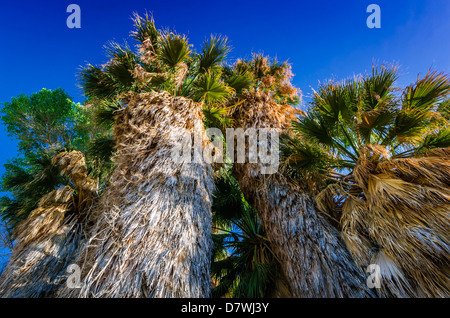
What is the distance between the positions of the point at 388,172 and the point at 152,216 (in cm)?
390

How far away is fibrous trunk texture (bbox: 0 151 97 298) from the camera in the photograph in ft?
12.8

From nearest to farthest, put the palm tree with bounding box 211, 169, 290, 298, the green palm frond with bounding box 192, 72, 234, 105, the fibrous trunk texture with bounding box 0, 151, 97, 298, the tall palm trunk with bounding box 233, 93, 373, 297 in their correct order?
the tall palm trunk with bounding box 233, 93, 373, 297
the fibrous trunk texture with bounding box 0, 151, 97, 298
the palm tree with bounding box 211, 169, 290, 298
the green palm frond with bounding box 192, 72, 234, 105

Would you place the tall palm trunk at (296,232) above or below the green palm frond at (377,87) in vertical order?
below

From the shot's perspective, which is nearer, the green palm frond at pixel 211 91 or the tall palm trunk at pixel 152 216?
the tall palm trunk at pixel 152 216

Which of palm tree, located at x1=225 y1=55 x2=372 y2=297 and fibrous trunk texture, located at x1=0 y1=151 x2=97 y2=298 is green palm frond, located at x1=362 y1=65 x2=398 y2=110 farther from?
fibrous trunk texture, located at x1=0 y1=151 x2=97 y2=298

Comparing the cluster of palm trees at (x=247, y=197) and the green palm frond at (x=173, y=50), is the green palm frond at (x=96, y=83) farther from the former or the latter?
the green palm frond at (x=173, y=50)

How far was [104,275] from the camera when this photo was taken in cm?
290

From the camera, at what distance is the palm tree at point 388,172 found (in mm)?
2602

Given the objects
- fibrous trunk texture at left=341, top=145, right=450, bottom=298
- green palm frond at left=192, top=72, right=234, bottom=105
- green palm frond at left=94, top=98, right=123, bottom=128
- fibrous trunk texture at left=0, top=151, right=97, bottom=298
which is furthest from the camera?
green palm frond at left=94, top=98, right=123, bottom=128

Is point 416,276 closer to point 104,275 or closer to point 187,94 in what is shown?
point 104,275

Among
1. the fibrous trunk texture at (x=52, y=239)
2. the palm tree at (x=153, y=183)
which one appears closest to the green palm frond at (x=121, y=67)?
the palm tree at (x=153, y=183)

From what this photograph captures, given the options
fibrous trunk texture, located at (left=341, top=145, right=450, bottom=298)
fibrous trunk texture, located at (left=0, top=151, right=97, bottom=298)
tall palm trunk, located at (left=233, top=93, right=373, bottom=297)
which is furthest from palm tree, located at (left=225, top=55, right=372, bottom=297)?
fibrous trunk texture, located at (left=0, top=151, right=97, bottom=298)

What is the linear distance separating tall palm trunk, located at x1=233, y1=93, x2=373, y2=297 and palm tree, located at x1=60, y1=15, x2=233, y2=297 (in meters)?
1.07

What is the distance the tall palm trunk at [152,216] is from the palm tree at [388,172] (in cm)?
228
